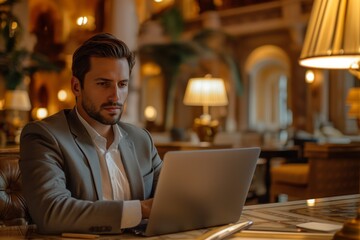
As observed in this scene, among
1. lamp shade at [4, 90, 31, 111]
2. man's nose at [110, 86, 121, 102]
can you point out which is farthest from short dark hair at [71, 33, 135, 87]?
lamp shade at [4, 90, 31, 111]

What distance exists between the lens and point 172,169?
53.1 inches

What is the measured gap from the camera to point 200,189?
1.42 metres

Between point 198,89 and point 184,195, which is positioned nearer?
point 184,195

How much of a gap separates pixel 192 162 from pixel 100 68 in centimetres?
47

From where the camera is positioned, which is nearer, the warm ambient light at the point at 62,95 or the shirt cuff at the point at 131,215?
the shirt cuff at the point at 131,215

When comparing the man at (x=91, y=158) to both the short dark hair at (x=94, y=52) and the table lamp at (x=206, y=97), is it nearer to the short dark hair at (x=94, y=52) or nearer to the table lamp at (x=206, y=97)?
the short dark hair at (x=94, y=52)

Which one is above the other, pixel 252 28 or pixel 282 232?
pixel 252 28

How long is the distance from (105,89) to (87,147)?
0.58ft

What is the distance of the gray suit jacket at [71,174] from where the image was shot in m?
1.41

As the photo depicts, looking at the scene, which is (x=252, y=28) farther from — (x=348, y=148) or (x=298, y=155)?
(x=348, y=148)

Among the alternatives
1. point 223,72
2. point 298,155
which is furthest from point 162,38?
point 298,155

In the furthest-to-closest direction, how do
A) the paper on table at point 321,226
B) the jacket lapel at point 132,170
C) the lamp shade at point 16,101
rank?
the lamp shade at point 16,101
the jacket lapel at point 132,170
the paper on table at point 321,226

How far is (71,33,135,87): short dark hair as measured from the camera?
1682 mm

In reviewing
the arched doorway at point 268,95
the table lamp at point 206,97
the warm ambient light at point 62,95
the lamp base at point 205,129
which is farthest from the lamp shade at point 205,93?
the warm ambient light at point 62,95
